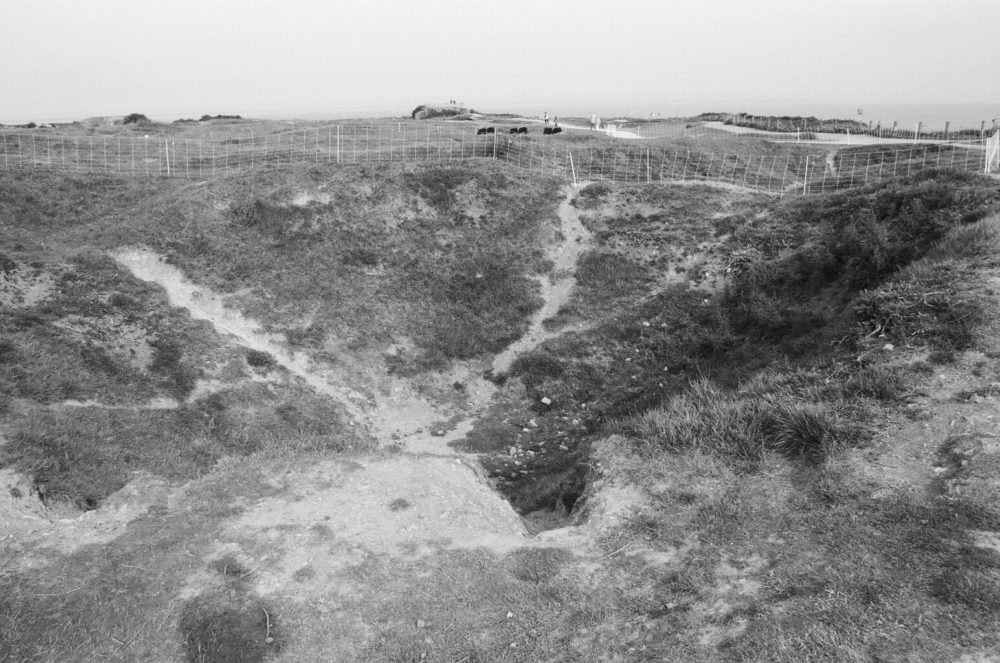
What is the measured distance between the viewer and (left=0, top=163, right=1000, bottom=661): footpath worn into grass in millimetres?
11086

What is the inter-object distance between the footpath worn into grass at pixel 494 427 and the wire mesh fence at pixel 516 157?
859 cm

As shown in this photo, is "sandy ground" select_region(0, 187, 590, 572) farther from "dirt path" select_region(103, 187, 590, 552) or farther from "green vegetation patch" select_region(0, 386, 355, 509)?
"green vegetation patch" select_region(0, 386, 355, 509)

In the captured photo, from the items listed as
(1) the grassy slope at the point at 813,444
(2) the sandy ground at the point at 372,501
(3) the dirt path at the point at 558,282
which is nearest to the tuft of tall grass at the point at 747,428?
(1) the grassy slope at the point at 813,444

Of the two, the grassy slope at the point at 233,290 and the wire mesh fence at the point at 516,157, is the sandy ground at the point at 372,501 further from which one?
the wire mesh fence at the point at 516,157

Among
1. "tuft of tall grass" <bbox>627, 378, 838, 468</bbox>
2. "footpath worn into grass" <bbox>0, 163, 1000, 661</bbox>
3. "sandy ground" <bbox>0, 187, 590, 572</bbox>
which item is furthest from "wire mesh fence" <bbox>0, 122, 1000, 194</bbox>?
"tuft of tall grass" <bbox>627, 378, 838, 468</bbox>

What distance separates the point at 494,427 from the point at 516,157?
28153mm

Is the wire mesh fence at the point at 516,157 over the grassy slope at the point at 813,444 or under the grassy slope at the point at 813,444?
over

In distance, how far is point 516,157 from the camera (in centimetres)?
4819

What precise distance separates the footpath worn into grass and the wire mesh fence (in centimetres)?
859

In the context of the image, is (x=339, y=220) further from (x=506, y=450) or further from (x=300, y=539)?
(x=300, y=539)

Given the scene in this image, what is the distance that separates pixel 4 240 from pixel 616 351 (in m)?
33.1

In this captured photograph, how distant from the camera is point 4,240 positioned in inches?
1276

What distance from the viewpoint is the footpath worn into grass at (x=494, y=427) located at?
11.1 m

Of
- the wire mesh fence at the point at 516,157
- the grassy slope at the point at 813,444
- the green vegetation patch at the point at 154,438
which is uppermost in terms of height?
the wire mesh fence at the point at 516,157
